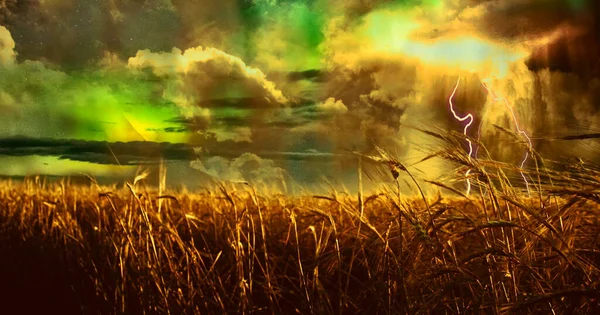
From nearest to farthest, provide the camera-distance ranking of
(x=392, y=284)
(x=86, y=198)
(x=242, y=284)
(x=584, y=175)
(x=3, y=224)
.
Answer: (x=584, y=175), (x=392, y=284), (x=242, y=284), (x=3, y=224), (x=86, y=198)

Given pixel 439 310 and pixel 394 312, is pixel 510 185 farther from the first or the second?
pixel 439 310

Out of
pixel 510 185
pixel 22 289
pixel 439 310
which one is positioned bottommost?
pixel 22 289

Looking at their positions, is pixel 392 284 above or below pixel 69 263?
above

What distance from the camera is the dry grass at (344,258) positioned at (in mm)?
1773

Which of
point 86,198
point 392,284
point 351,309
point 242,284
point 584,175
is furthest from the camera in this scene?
point 86,198

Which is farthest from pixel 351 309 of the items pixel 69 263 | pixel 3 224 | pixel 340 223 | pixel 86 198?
pixel 86 198

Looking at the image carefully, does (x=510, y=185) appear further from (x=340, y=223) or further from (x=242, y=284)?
(x=340, y=223)

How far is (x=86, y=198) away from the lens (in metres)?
8.48

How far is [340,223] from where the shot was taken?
4.84 metres

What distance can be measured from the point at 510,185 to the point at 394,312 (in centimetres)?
57

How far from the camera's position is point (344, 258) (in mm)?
3613

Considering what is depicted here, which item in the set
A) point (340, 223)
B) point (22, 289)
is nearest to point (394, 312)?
point (340, 223)

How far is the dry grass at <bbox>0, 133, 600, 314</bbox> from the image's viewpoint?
5.82ft

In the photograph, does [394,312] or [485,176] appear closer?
[485,176]
